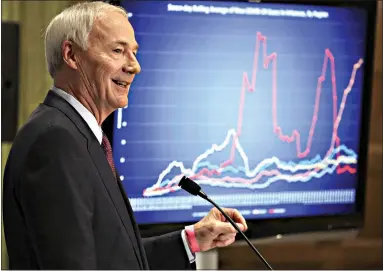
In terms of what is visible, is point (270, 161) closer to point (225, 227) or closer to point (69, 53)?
point (225, 227)

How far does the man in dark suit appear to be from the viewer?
4.37ft

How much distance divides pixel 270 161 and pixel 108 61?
1.02 metres

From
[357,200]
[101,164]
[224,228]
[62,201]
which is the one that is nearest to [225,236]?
[224,228]

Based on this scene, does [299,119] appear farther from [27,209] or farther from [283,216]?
[27,209]

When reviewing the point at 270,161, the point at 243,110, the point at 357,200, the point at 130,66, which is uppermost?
the point at 130,66

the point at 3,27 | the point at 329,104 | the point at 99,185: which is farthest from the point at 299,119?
the point at 99,185

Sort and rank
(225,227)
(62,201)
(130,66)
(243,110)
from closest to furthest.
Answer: (62,201)
(130,66)
(225,227)
(243,110)

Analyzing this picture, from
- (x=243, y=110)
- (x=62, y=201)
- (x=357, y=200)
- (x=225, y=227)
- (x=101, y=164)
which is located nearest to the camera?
(x=62, y=201)

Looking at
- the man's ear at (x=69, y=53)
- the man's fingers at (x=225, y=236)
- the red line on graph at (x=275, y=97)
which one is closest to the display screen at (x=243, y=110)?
the red line on graph at (x=275, y=97)

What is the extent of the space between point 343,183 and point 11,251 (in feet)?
4.69

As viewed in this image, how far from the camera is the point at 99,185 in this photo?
1439mm

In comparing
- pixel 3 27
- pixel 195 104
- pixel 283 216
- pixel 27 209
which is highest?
pixel 3 27

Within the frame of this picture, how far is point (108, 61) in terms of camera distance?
1571 mm

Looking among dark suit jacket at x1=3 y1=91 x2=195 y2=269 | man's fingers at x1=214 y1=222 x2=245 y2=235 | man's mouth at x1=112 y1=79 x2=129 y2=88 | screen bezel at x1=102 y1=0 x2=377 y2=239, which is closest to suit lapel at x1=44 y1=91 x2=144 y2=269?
dark suit jacket at x1=3 y1=91 x2=195 y2=269
